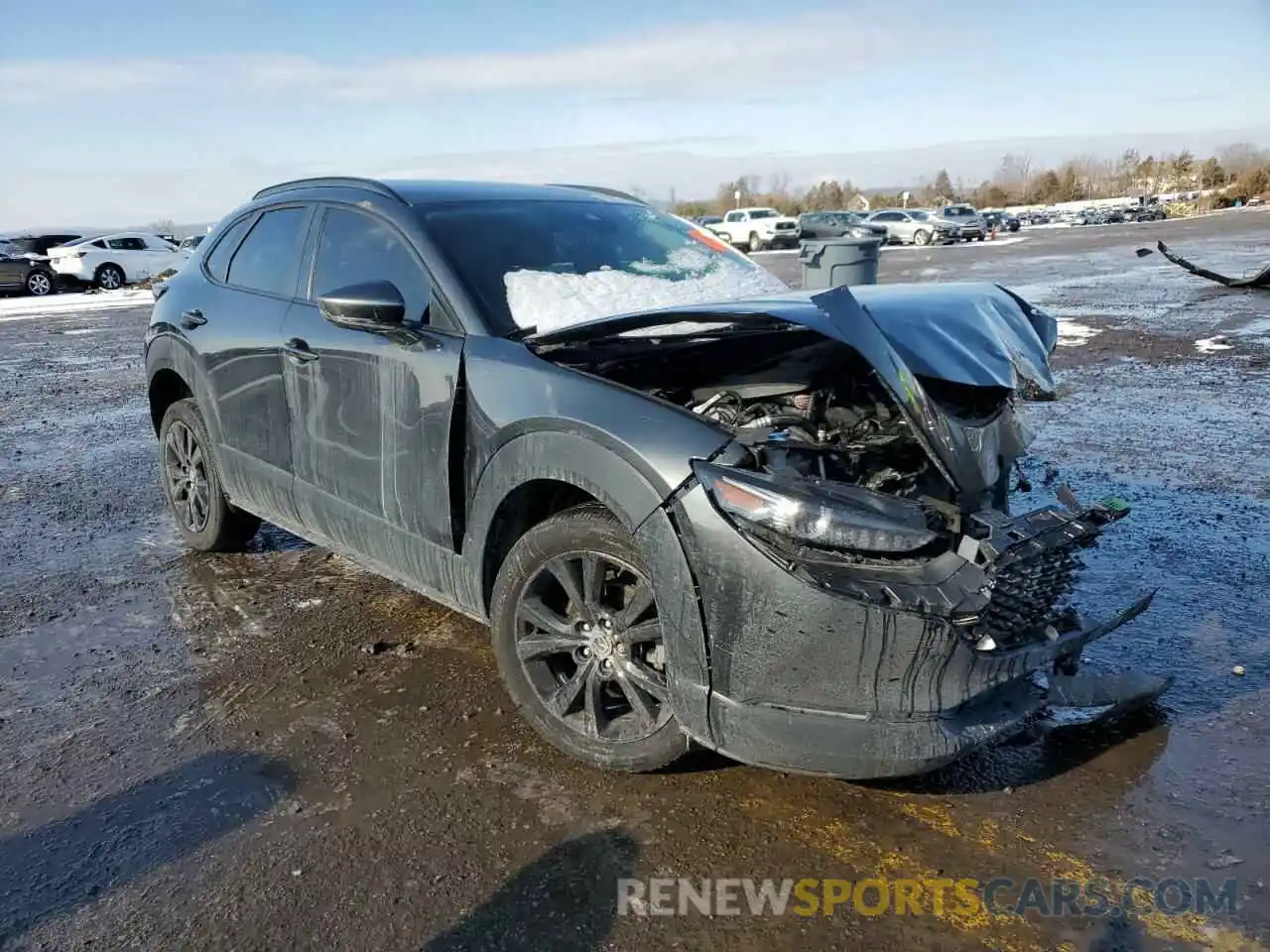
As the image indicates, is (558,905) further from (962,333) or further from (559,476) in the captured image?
(962,333)

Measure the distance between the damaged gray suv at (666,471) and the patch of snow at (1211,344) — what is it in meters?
8.06

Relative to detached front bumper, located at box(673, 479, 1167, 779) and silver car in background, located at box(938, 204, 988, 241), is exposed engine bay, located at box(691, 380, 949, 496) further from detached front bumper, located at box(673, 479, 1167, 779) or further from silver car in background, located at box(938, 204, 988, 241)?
silver car in background, located at box(938, 204, 988, 241)

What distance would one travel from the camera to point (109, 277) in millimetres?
27547

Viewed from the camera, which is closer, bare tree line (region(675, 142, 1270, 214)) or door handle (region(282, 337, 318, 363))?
door handle (region(282, 337, 318, 363))

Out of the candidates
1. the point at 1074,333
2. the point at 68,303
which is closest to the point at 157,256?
the point at 68,303

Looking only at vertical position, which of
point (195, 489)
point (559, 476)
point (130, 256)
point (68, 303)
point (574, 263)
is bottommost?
point (68, 303)

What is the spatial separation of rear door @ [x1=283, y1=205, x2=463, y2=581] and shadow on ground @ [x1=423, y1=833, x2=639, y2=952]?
3.76ft

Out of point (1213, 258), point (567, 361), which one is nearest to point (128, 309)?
point (567, 361)

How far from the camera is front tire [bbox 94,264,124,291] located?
27375 mm

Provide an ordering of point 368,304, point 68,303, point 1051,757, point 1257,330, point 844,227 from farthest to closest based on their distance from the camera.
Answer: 1. point 844,227
2. point 68,303
3. point 1257,330
4. point 368,304
5. point 1051,757

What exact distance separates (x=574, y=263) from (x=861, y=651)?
2.06m

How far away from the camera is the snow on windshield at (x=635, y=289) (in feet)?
11.3

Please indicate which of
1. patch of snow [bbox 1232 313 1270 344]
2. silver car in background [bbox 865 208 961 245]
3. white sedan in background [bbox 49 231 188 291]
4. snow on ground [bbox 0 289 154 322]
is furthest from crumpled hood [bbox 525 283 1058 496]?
silver car in background [bbox 865 208 961 245]

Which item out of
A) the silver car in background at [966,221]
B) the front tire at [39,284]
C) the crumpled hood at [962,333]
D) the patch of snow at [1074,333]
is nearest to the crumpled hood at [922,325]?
the crumpled hood at [962,333]
